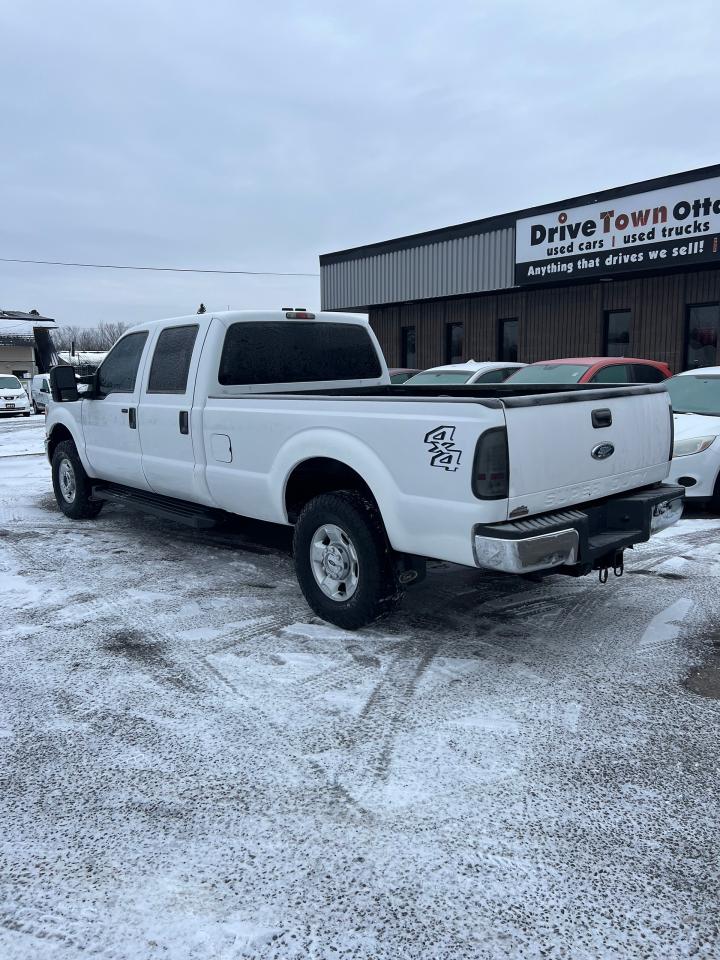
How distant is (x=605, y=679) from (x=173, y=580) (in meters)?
3.28

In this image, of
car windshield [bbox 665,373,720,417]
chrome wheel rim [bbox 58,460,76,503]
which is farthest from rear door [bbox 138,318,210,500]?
car windshield [bbox 665,373,720,417]

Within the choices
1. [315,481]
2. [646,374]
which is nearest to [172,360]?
[315,481]

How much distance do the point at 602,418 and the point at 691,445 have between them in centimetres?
414

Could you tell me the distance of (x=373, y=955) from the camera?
2158mm

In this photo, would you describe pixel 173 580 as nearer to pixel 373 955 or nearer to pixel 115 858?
pixel 115 858

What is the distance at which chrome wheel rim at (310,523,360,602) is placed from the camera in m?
4.53

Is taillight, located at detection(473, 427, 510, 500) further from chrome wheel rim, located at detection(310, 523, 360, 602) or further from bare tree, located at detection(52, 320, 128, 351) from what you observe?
bare tree, located at detection(52, 320, 128, 351)

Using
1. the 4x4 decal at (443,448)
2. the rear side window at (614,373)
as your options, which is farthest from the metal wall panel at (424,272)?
the 4x4 decal at (443,448)

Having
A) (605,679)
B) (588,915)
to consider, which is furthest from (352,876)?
(605,679)

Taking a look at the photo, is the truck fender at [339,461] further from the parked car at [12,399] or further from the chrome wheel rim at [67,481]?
the parked car at [12,399]

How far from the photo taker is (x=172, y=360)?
618 cm

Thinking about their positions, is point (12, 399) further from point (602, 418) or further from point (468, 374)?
point (602, 418)

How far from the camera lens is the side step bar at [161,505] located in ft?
19.3

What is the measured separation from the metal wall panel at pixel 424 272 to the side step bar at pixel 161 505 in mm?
13992
